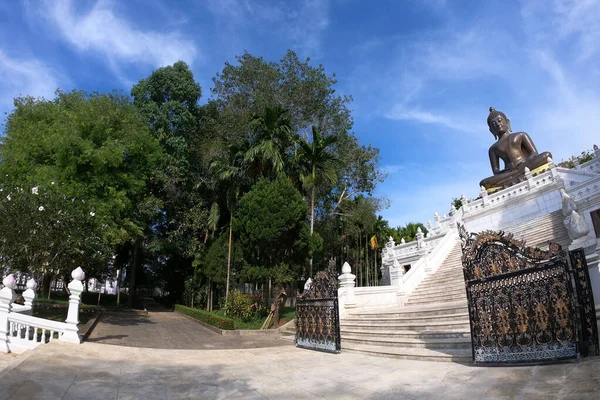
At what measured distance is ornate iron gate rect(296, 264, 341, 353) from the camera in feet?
33.4

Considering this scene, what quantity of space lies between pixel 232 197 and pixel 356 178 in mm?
10736

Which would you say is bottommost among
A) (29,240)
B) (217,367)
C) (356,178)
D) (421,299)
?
(217,367)

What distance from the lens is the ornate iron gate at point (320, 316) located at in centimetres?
1018

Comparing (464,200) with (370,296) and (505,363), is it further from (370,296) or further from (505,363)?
(505,363)

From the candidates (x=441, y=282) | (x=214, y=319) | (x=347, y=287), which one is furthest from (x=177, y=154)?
(x=441, y=282)

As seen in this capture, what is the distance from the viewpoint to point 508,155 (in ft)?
90.0

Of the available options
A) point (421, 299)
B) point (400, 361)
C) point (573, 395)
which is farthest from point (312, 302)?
point (573, 395)

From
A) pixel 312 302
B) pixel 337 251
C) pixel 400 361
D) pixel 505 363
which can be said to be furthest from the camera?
pixel 337 251

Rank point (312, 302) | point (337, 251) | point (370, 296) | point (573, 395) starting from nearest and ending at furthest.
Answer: point (573, 395), point (312, 302), point (370, 296), point (337, 251)

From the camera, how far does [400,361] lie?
305 inches

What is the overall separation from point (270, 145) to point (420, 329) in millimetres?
12621

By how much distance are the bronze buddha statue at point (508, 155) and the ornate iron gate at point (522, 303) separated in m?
22.0

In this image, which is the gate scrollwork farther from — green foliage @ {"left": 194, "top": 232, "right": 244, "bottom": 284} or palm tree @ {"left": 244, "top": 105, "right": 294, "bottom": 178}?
green foliage @ {"left": 194, "top": 232, "right": 244, "bottom": 284}

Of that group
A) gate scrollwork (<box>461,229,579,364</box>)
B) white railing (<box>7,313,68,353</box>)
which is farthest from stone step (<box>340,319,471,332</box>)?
white railing (<box>7,313,68,353</box>)
